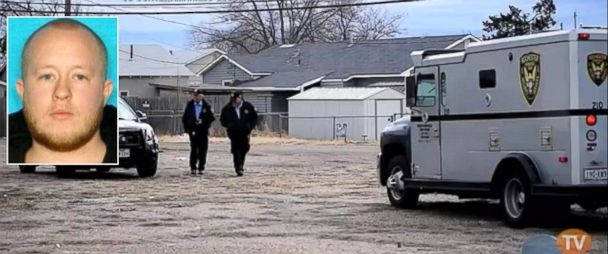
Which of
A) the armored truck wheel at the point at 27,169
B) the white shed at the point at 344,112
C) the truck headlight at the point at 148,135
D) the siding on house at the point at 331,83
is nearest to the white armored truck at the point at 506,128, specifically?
the truck headlight at the point at 148,135

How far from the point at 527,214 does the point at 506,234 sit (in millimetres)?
352

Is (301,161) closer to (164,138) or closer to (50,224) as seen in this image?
(50,224)

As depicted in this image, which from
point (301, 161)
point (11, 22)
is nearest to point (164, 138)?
point (301, 161)

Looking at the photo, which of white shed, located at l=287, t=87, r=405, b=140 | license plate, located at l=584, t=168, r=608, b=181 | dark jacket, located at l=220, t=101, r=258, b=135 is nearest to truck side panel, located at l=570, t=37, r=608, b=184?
license plate, located at l=584, t=168, r=608, b=181

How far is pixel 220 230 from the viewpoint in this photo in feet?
43.9

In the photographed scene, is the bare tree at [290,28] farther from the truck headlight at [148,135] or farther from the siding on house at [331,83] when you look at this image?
the truck headlight at [148,135]

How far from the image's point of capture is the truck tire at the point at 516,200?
12547 millimetres

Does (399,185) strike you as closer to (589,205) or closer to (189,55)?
(589,205)

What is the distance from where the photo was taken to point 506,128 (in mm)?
12852

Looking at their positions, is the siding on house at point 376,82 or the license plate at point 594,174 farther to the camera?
the siding on house at point 376,82

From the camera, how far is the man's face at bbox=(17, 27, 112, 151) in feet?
58.9

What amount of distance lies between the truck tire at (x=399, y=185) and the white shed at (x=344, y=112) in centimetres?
3490

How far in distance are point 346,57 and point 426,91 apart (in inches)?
1974

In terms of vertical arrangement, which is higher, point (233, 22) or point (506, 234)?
point (233, 22)
